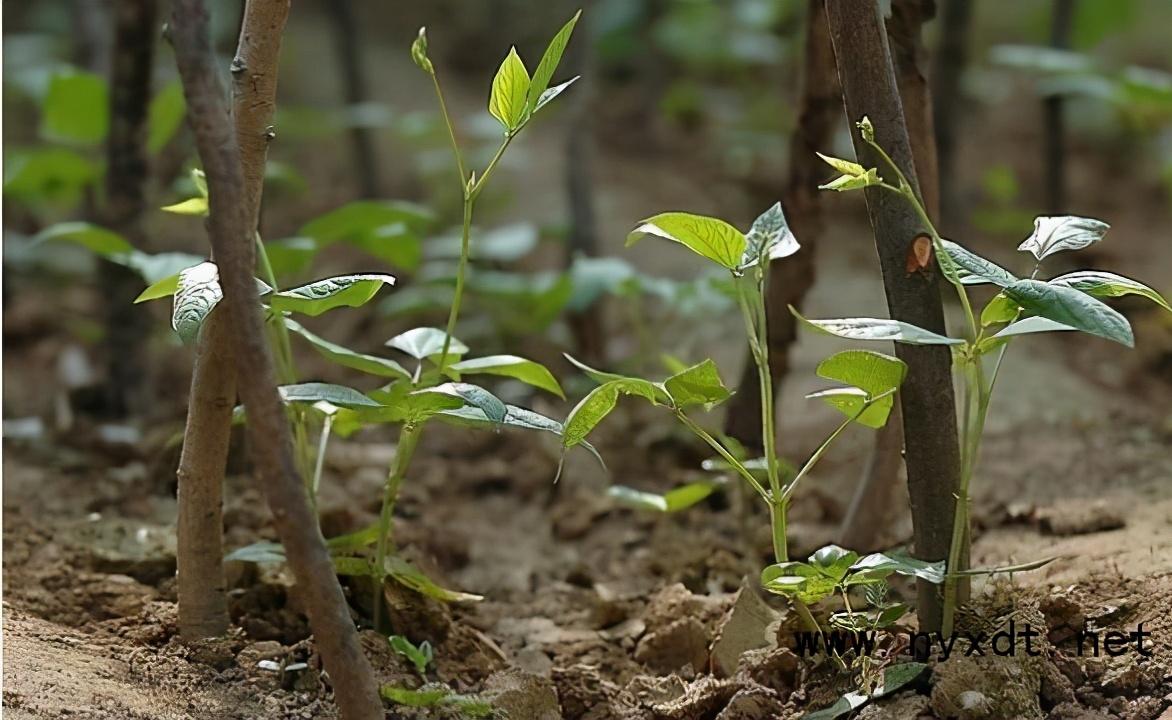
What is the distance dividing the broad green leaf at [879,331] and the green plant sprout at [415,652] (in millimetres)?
553

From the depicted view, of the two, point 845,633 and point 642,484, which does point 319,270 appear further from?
point 845,633

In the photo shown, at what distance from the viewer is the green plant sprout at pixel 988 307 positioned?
3.13 ft

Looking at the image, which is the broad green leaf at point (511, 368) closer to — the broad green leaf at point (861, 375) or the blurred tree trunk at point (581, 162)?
the broad green leaf at point (861, 375)

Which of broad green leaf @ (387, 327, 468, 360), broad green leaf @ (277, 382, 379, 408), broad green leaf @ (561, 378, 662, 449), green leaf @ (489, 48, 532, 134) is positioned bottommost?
broad green leaf @ (561, 378, 662, 449)

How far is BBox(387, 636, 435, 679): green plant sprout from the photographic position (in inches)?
48.0

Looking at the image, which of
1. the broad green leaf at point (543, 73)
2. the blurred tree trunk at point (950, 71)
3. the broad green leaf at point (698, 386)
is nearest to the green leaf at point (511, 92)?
the broad green leaf at point (543, 73)

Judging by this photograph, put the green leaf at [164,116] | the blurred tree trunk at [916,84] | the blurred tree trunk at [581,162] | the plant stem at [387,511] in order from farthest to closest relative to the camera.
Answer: the blurred tree trunk at [581,162]
the green leaf at [164,116]
the blurred tree trunk at [916,84]
the plant stem at [387,511]

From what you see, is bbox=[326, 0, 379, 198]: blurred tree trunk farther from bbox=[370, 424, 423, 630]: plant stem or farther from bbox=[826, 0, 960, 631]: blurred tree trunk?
bbox=[826, 0, 960, 631]: blurred tree trunk

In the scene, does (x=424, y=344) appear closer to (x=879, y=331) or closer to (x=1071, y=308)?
(x=879, y=331)

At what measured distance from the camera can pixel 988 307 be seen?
3.36 feet

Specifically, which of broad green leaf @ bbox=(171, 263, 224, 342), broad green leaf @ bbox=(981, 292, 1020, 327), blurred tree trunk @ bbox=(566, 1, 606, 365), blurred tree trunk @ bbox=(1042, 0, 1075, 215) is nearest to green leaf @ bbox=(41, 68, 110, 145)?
blurred tree trunk @ bbox=(566, 1, 606, 365)

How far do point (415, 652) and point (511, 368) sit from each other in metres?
0.32

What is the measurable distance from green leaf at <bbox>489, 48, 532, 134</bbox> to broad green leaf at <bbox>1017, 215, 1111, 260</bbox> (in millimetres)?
494

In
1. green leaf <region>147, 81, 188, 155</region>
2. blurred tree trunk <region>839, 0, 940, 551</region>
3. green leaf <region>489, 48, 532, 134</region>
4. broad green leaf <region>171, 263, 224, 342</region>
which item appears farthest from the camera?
green leaf <region>147, 81, 188, 155</region>
